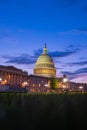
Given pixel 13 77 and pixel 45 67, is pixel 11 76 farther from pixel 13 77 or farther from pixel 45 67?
pixel 45 67

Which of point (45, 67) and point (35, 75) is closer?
point (35, 75)

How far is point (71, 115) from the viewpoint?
995 inches

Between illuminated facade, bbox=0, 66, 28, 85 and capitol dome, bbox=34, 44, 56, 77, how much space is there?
3356cm

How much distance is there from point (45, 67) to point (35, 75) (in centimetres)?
1605

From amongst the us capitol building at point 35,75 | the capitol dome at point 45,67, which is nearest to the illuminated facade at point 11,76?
the us capitol building at point 35,75

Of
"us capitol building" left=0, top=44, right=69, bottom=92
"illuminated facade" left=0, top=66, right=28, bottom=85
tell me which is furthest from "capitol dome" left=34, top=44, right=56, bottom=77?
"illuminated facade" left=0, top=66, right=28, bottom=85

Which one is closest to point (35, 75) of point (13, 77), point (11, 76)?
point (13, 77)

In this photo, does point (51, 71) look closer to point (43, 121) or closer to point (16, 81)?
point (16, 81)

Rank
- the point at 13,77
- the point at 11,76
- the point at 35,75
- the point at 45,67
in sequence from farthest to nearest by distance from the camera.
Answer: the point at 45,67 < the point at 35,75 < the point at 13,77 < the point at 11,76

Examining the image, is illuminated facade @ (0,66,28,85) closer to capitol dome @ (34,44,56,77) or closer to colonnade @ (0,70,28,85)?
colonnade @ (0,70,28,85)

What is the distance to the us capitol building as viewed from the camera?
400 ft

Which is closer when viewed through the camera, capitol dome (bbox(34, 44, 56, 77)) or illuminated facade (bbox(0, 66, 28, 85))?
illuminated facade (bbox(0, 66, 28, 85))

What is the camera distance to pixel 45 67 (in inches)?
6619

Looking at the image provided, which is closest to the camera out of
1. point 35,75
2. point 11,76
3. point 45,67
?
point 11,76
